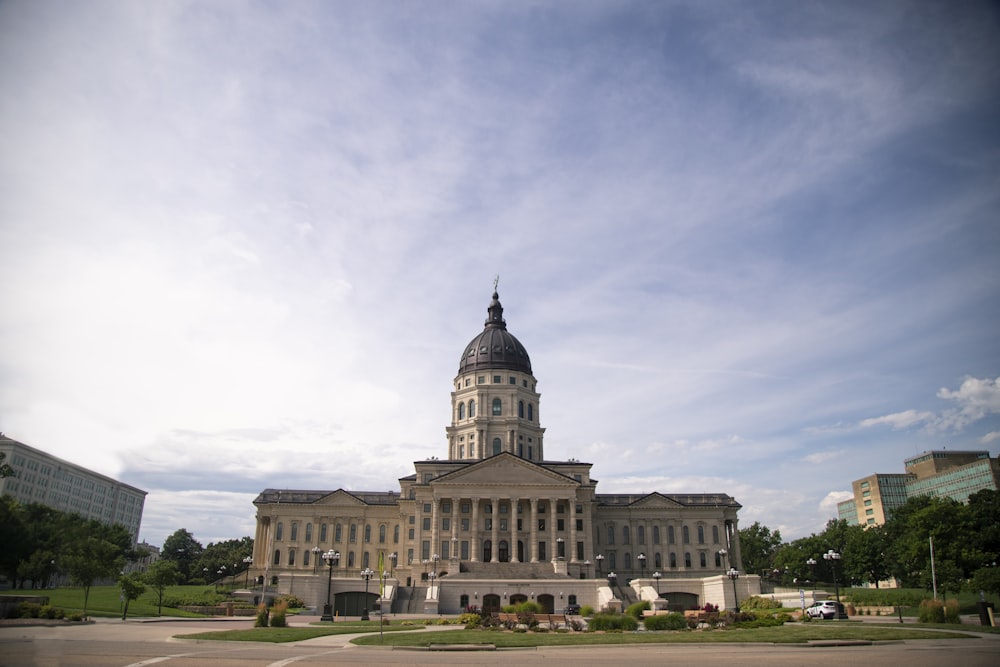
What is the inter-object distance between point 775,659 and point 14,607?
3584 cm

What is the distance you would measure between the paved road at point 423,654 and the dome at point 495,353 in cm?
6925

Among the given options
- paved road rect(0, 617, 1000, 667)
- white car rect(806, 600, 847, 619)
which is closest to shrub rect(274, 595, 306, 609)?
paved road rect(0, 617, 1000, 667)

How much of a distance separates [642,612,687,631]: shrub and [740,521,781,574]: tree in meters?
100

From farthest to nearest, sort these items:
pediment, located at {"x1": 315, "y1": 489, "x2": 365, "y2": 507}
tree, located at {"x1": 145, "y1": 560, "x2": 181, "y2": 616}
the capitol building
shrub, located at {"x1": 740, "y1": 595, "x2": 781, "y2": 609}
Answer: pediment, located at {"x1": 315, "y1": 489, "x2": 365, "y2": 507}, the capitol building, shrub, located at {"x1": 740, "y1": 595, "x2": 781, "y2": 609}, tree, located at {"x1": 145, "y1": 560, "x2": 181, "y2": 616}

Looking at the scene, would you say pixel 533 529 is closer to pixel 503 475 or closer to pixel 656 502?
pixel 503 475

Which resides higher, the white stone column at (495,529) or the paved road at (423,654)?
the white stone column at (495,529)

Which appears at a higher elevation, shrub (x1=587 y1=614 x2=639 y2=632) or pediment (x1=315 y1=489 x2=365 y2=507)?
pediment (x1=315 y1=489 x2=365 y2=507)

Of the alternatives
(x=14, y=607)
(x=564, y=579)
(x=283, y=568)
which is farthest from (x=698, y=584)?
(x=14, y=607)

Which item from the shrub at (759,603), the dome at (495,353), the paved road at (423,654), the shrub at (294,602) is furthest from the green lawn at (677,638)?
the dome at (495,353)

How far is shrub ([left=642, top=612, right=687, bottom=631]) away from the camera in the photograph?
3591cm

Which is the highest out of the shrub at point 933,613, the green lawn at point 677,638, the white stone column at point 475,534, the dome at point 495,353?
the dome at point 495,353

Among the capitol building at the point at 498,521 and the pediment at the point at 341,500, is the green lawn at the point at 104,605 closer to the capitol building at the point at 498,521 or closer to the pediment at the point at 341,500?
the capitol building at the point at 498,521

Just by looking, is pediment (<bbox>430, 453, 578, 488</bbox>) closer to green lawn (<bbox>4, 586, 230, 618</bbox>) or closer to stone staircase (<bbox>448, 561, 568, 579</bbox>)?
stone staircase (<bbox>448, 561, 568, 579</bbox>)

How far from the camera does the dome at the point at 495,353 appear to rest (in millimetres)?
97438
